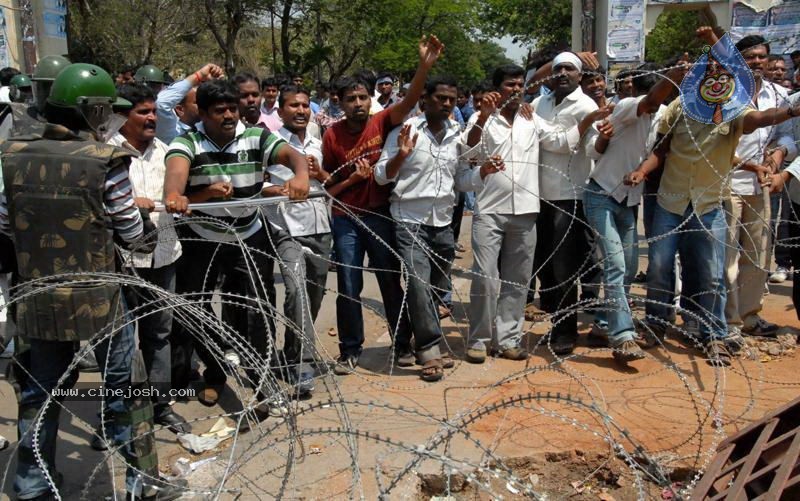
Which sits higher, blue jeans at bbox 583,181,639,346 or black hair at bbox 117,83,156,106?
black hair at bbox 117,83,156,106

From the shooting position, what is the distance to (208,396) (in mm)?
4539

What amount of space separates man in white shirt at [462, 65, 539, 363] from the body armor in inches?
102

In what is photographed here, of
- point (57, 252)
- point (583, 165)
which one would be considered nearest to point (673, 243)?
point (583, 165)

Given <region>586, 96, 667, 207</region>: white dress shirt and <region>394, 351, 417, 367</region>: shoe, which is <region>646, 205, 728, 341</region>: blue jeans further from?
<region>394, 351, 417, 367</region>: shoe


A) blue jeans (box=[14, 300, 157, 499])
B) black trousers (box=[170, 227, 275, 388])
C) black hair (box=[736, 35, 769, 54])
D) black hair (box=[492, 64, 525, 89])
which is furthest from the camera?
black hair (box=[492, 64, 525, 89])

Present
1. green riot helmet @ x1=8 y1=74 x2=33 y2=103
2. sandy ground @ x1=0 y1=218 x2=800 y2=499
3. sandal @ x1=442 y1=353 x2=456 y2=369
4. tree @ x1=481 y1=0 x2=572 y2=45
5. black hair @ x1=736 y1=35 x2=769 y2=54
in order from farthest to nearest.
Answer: tree @ x1=481 y1=0 x2=572 y2=45
green riot helmet @ x1=8 y1=74 x2=33 y2=103
black hair @ x1=736 y1=35 x2=769 y2=54
sandal @ x1=442 y1=353 x2=456 y2=369
sandy ground @ x1=0 y1=218 x2=800 y2=499

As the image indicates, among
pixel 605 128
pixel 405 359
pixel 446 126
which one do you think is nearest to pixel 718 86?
pixel 605 128

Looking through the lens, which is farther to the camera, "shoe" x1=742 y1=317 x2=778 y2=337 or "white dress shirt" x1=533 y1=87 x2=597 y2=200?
"shoe" x1=742 y1=317 x2=778 y2=337

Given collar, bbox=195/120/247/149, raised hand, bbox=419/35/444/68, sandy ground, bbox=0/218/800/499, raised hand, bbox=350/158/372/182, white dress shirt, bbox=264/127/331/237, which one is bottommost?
sandy ground, bbox=0/218/800/499

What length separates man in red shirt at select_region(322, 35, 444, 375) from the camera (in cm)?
484

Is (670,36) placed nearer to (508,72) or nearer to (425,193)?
(508,72)

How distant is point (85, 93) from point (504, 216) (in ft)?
9.45

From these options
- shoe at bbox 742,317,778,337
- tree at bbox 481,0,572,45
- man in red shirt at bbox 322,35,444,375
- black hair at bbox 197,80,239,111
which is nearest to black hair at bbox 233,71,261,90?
man in red shirt at bbox 322,35,444,375

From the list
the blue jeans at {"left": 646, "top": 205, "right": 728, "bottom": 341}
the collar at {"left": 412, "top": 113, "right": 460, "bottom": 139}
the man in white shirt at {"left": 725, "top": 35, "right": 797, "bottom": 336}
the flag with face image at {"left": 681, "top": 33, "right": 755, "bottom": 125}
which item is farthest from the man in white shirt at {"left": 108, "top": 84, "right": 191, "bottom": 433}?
the man in white shirt at {"left": 725, "top": 35, "right": 797, "bottom": 336}
